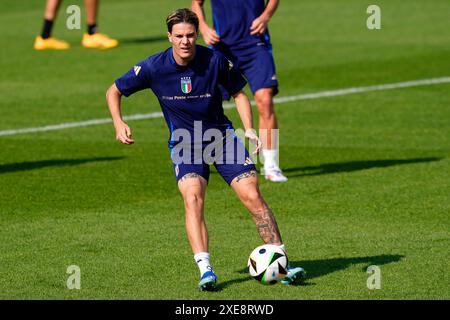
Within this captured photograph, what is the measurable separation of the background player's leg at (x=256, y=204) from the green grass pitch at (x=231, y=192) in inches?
16.5

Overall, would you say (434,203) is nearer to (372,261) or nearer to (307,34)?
(372,261)

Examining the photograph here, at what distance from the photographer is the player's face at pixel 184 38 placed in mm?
9555

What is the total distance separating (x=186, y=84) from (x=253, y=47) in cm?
450

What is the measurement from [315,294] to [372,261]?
3.83 feet

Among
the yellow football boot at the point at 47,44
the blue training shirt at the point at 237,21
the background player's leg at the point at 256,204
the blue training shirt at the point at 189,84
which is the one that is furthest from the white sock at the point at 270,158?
the yellow football boot at the point at 47,44

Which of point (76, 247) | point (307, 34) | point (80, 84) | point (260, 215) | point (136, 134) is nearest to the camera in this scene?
point (260, 215)

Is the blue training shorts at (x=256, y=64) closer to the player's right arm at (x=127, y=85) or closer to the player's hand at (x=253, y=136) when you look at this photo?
the player's right arm at (x=127, y=85)

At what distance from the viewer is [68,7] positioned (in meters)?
30.4

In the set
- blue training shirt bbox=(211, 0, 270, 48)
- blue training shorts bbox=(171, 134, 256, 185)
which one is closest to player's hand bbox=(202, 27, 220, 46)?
blue training shirt bbox=(211, 0, 270, 48)

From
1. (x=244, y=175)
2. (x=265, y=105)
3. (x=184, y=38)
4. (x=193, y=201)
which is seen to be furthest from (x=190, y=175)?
(x=265, y=105)

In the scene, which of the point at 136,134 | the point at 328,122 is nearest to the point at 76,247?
the point at 136,134

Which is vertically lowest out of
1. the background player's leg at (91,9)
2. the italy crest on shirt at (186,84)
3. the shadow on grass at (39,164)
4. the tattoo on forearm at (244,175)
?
the tattoo on forearm at (244,175)

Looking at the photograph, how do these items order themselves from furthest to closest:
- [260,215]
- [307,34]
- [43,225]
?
[307,34], [43,225], [260,215]

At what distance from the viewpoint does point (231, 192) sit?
13.3 metres
